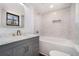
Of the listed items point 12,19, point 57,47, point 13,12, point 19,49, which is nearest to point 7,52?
point 19,49

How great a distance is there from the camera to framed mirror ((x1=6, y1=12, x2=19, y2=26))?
179cm

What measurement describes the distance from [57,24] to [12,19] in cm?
219

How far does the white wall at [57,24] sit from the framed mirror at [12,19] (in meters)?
1.96

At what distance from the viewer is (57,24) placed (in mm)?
3322

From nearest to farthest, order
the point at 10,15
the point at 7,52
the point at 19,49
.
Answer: the point at 7,52 → the point at 19,49 → the point at 10,15

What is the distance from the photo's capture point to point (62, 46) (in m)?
2.11

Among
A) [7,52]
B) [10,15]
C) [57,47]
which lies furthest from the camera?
[57,47]

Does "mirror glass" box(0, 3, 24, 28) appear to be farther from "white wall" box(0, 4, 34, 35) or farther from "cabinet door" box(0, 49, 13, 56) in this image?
"cabinet door" box(0, 49, 13, 56)

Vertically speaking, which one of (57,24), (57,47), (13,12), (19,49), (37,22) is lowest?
(57,47)

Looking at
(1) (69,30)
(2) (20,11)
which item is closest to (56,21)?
(1) (69,30)

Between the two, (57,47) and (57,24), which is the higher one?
(57,24)

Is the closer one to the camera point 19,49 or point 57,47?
point 19,49

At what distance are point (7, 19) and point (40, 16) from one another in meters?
2.32

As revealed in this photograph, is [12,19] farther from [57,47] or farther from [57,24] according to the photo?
[57,24]
